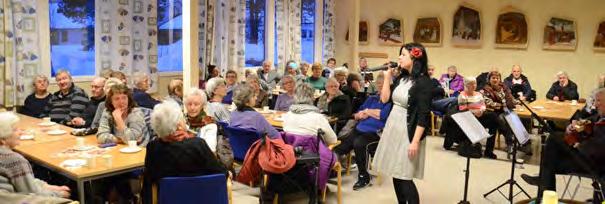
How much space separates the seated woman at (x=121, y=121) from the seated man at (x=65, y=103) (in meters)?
1.63

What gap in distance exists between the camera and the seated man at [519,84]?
875cm

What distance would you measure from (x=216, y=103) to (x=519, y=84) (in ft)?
18.7

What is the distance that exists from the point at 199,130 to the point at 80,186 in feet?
3.51

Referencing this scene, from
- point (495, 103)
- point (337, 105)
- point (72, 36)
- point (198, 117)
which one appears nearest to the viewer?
point (198, 117)

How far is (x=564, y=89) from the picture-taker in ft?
27.5

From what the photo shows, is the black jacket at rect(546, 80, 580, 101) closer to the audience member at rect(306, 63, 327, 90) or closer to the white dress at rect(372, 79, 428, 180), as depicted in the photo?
the audience member at rect(306, 63, 327, 90)

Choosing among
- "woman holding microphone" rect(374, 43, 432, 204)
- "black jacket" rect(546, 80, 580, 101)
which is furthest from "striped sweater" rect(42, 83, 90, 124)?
"black jacket" rect(546, 80, 580, 101)

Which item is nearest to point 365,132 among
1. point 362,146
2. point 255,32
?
point 362,146

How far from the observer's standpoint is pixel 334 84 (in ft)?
19.9

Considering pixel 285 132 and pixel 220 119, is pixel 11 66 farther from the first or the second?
pixel 285 132

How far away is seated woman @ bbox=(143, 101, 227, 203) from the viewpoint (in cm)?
319

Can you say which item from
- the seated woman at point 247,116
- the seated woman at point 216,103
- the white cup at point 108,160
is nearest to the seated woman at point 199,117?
the seated woman at point 247,116

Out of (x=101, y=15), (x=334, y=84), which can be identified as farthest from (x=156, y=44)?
(x=334, y=84)

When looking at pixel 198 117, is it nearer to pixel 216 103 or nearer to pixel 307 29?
pixel 216 103
